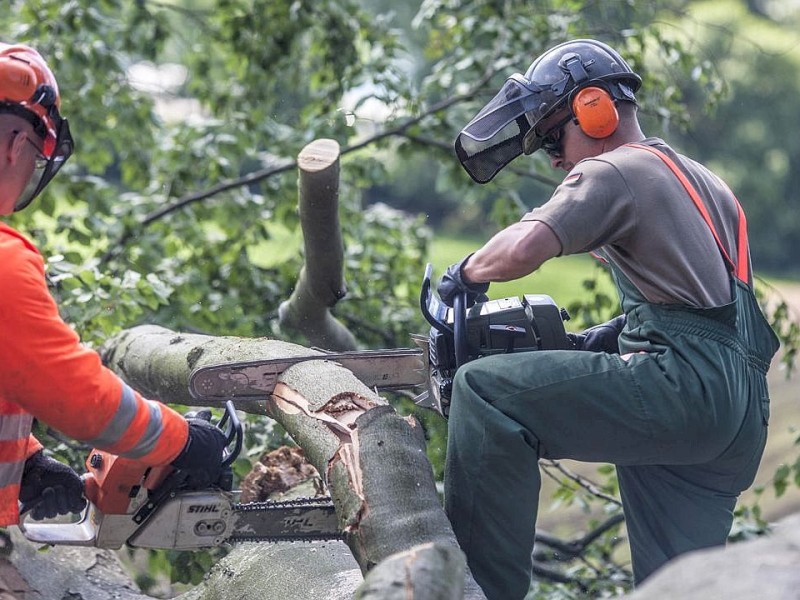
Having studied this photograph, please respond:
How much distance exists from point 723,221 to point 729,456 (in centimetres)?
64

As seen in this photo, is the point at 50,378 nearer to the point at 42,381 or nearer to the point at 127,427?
the point at 42,381

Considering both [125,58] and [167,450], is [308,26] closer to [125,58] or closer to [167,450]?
[125,58]

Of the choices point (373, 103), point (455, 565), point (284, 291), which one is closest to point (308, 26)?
point (373, 103)

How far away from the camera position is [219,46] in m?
6.33

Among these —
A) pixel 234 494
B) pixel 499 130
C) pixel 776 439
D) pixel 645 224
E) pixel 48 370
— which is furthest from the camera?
pixel 776 439

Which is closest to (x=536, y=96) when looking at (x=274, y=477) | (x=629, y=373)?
(x=629, y=373)

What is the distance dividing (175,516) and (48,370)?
0.72m

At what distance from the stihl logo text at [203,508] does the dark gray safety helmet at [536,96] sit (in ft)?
4.10

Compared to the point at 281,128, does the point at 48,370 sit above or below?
above

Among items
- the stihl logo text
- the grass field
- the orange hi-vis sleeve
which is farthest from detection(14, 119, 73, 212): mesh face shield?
the grass field

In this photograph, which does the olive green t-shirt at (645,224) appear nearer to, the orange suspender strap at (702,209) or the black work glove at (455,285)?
the orange suspender strap at (702,209)

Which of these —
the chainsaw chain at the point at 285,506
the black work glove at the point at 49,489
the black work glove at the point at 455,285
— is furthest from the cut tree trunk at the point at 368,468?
the black work glove at the point at 49,489

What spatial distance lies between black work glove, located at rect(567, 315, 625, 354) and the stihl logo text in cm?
116

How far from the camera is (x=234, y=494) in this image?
2.79m
